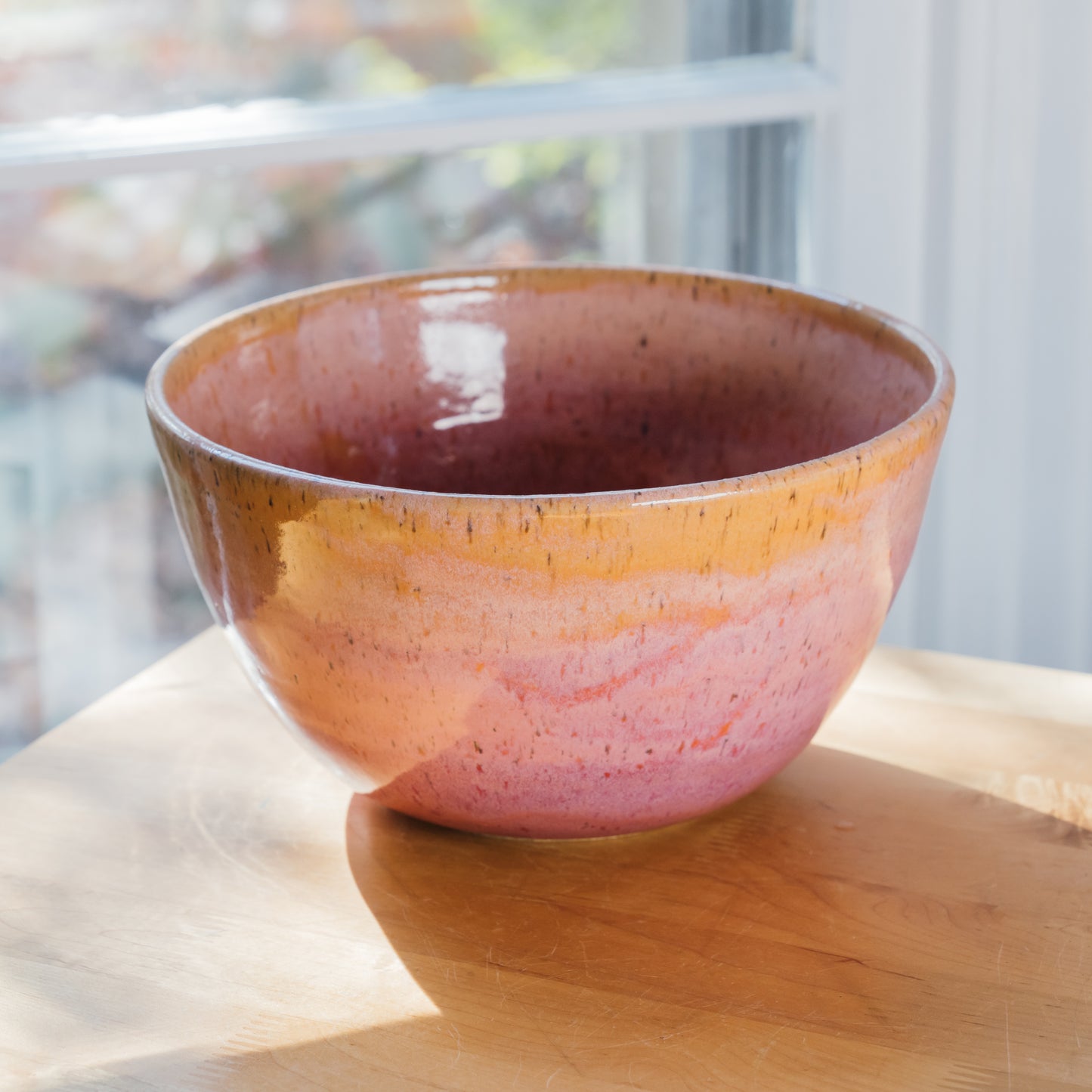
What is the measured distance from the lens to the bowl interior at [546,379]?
628 mm

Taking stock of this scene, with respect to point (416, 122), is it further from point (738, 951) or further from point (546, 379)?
point (738, 951)

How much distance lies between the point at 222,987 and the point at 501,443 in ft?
1.11

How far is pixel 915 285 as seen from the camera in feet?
3.73

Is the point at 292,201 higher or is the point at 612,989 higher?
the point at 292,201

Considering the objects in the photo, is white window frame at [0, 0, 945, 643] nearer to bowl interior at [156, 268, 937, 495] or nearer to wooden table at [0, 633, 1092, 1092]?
bowl interior at [156, 268, 937, 495]

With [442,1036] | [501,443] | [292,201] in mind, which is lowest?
[442,1036]

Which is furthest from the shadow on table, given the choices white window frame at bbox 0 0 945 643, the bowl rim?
white window frame at bbox 0 0 945 643

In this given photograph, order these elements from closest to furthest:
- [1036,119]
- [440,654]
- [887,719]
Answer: [440,654], [887,719], [1036,119]

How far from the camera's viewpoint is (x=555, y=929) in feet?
1.64

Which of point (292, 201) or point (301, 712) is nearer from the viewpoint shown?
point (301, 712)

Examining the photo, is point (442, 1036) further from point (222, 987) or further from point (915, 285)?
point (915, 285)

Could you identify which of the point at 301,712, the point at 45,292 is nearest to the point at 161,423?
the point at 301,712

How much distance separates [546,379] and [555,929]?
317mm

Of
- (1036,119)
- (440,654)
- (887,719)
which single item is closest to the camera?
(440,654)
